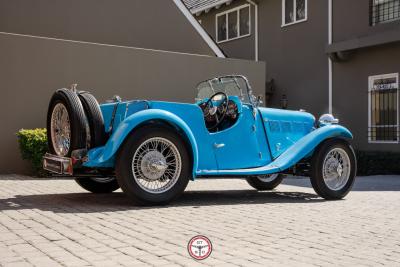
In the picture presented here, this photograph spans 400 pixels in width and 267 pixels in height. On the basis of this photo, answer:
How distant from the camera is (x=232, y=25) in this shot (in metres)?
21.3

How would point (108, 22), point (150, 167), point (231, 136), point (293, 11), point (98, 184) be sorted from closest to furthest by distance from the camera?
point (150, 167) < point (231, 136) < point (98, 184) < point (108, 22) < point (293, 11)

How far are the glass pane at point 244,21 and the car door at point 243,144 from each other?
44.4ft

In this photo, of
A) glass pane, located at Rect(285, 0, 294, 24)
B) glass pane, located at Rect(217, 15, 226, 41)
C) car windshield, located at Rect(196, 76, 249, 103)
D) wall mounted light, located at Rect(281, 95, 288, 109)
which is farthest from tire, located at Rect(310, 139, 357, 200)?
glass pane, located at Rect(217, 15, 226, 41)

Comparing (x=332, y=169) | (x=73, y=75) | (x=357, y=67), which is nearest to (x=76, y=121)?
(x=332, y=169)

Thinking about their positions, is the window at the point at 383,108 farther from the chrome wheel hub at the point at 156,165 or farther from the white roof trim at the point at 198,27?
the chrome wheel hub at the point at 156,165

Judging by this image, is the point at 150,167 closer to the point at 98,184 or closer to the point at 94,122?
the point at 94,122

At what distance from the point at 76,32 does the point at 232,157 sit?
801 cm

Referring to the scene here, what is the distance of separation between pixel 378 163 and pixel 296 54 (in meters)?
5.49

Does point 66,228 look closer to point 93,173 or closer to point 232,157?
point 93,173

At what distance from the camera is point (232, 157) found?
7.16m

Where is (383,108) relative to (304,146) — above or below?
above

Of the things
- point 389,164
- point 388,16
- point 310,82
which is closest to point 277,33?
point 310,82

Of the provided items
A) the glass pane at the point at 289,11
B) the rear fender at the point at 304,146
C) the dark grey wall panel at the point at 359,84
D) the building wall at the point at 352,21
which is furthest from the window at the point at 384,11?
the rear fender at the point at 304,146

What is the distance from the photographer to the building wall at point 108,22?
1298 cm
